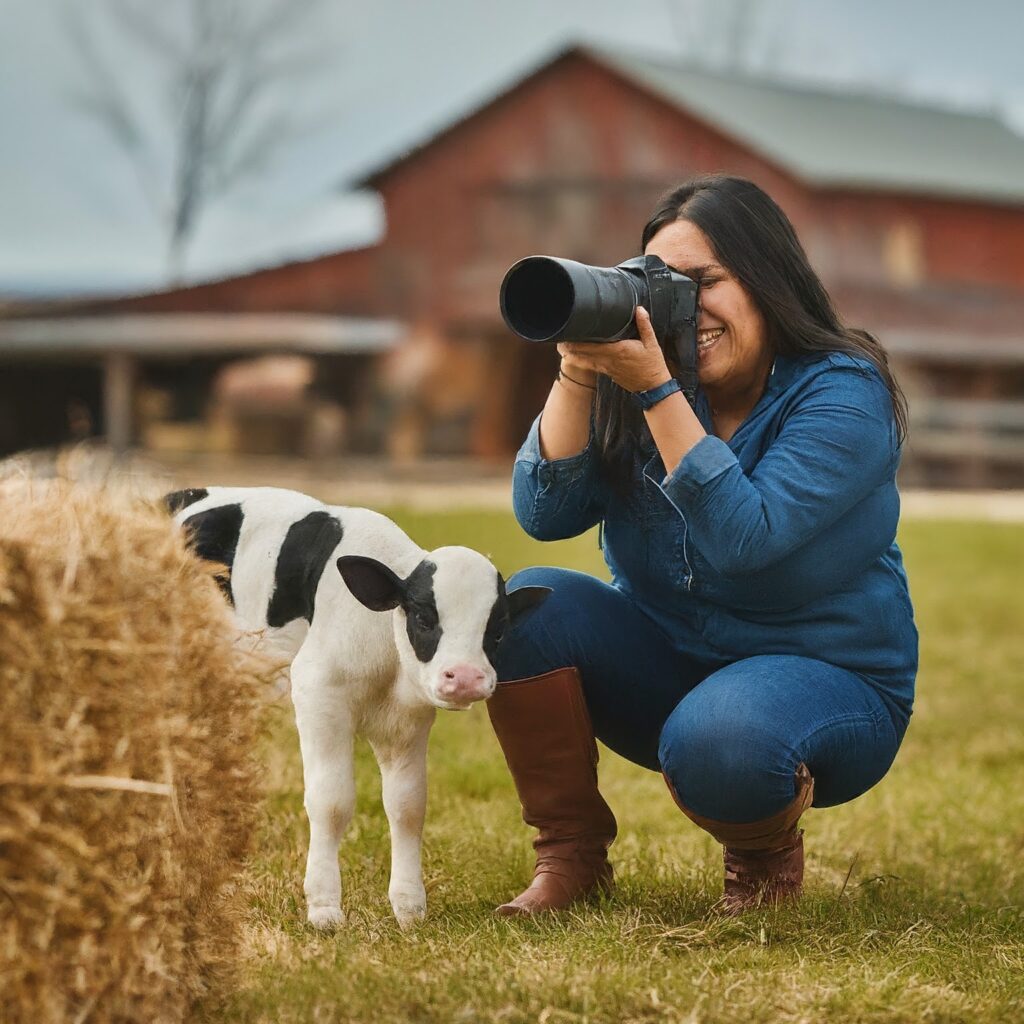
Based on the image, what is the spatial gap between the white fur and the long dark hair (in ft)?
1.74

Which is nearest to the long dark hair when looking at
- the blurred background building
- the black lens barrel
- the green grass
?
the black lens barrel

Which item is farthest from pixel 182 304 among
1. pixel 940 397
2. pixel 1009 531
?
pixel 1009 531

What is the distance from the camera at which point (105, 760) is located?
2.30 meters

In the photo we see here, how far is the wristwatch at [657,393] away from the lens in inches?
113

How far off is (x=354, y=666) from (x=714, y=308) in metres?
0.93

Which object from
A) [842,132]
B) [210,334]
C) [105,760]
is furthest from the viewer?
[842,132]

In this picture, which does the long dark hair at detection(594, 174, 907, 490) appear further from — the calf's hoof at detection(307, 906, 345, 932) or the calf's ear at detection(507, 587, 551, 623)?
the calf's hoof at detection(307, 906, 345, 932)

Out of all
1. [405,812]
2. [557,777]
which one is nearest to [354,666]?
[405,812]

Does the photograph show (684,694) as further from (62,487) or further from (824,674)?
(62,487)

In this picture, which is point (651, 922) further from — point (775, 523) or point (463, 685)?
point (775, 523)

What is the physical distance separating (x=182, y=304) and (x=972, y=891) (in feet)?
64.4

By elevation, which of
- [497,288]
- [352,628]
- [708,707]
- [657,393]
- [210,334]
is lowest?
[708,707]

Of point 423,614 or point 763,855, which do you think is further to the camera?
point 763,855

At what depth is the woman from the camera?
9.57ft
